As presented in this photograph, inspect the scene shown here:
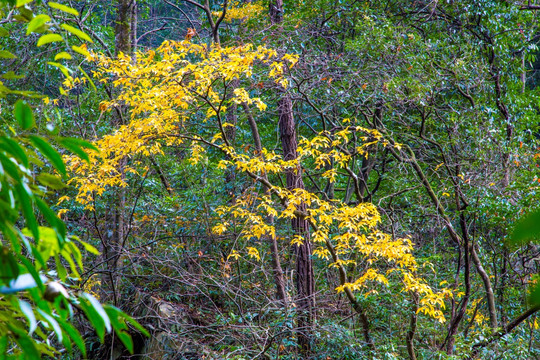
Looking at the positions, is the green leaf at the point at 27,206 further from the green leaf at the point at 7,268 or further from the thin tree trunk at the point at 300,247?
the thin tree trunk at the point at 300,247

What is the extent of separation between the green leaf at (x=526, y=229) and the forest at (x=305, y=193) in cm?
502

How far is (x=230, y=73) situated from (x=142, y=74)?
1170 millimetres

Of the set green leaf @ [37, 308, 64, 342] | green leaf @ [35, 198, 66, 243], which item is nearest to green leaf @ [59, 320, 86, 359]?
green leaf @ [37, 308, 64, 342]

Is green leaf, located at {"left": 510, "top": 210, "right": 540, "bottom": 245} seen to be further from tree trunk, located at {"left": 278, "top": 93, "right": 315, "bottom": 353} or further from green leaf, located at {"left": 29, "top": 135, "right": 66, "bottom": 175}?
tree trunk, located at {"left": 278, "top": 93, "right": 315, "bottom": 353}

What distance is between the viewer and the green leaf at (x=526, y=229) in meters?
0.44

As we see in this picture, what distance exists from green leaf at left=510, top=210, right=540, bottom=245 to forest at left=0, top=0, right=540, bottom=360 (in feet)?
16.5

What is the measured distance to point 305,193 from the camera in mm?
5707

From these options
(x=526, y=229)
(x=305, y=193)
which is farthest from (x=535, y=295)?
(x=305, y=193)

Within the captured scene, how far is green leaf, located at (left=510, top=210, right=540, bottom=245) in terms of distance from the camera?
444mm

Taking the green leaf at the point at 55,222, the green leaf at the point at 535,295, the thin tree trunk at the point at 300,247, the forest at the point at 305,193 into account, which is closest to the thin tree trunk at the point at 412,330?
the forest at the point at 305,193

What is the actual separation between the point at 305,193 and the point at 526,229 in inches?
207

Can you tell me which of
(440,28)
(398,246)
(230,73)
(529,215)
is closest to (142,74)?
(230,73)

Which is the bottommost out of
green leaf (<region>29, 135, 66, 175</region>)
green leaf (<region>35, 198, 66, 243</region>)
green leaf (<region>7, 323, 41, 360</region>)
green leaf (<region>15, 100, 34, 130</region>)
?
green leaf (<region>7, 323, 41, 360</region>)

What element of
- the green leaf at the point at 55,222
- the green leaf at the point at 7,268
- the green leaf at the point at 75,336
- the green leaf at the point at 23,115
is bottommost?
the green leaf at the point at 75,336
